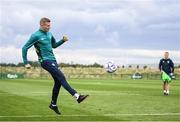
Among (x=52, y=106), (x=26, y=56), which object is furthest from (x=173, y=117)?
(x=26, y=56)

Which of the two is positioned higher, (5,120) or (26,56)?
(26,56)

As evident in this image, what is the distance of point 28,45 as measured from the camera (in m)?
14.3

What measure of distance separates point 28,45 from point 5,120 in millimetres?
2062

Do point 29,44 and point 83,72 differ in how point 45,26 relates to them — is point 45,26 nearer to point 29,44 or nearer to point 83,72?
point 29,44

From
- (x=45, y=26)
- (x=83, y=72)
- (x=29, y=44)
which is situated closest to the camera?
(x=45, y=26)

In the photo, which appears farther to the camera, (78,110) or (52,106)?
(78,110)

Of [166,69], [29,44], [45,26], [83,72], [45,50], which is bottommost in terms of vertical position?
[83,72]

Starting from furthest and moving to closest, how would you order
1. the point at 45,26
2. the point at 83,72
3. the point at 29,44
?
the point at 83,72, the point at 29,44, the point at 45,26

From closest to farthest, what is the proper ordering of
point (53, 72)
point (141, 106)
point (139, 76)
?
1. point (53, 72)
2. point (141, 106)
3. point (139, 76)

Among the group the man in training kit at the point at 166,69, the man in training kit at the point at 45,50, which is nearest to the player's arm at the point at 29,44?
the man in training kit at the point at 45,50

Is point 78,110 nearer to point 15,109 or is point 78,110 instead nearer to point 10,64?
point 15,109

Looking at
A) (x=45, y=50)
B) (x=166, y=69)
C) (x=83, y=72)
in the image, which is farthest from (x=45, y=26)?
(x=83, y=72)

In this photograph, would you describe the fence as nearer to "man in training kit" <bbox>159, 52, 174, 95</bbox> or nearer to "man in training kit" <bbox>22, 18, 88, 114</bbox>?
"man in training kit" <bbox>159, 52, 174, 95</bbox>

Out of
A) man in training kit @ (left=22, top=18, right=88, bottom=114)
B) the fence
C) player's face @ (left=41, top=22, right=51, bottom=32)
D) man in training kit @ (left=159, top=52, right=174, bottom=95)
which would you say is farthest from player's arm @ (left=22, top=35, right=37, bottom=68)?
the fence
